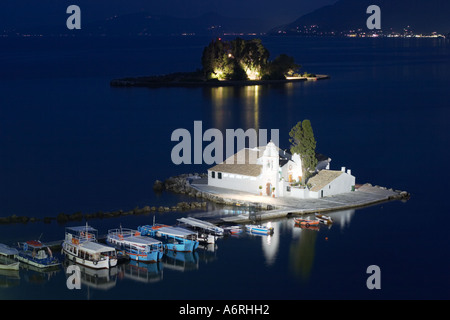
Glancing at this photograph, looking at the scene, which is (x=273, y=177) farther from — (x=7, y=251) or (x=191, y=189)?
(x=7, y=251)

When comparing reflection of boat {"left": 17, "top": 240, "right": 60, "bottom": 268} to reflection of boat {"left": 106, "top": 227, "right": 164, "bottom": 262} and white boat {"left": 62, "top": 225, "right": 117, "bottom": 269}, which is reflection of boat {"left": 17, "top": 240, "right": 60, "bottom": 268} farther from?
reflection of boat {"left": 106, "top": 227, "right": 164, "bottom": 262}

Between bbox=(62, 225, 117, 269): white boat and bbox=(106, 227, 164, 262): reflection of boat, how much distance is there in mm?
886

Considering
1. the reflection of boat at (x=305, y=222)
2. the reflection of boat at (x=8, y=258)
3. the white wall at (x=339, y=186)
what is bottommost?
the reflection of boat at (x=8, y=258)

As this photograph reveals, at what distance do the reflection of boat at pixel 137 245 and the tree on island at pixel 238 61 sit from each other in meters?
89.1

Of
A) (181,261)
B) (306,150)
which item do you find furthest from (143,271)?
(306,150)

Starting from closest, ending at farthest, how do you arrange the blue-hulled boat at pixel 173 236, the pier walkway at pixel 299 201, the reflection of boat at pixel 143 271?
the reflection of boat at pixel 143 271, the blue-hulled boat at pixel 173 236, the pier walkway at pixel 299 201

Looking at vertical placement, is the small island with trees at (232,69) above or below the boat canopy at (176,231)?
above

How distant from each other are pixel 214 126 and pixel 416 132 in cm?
1868

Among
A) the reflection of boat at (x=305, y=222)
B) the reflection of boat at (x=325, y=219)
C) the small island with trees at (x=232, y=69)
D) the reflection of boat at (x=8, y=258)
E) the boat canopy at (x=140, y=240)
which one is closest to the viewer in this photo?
the reflection of boat at (x=8, y=258)

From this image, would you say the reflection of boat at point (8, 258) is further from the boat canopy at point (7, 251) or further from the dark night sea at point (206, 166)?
the dark night sea at point (206, 166)

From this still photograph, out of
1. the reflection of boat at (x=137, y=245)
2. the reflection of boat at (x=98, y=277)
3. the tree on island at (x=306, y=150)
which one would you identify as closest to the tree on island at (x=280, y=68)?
the tree on island at (x=306, y=150)

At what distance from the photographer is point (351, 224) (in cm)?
4225

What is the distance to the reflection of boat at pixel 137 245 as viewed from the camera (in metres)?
36.3

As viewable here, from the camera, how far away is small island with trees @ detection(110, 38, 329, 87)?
126312 millimetres
